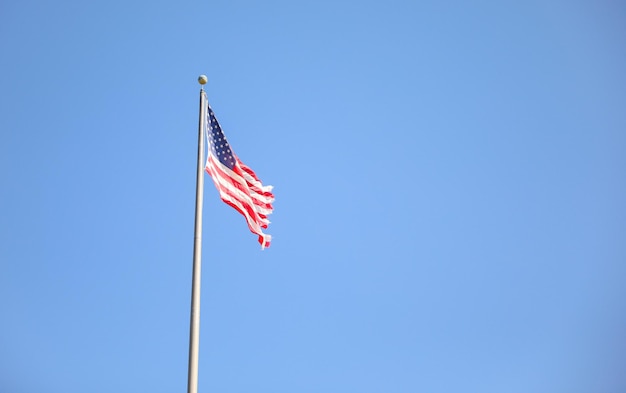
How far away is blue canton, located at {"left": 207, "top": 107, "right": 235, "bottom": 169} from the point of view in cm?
2159

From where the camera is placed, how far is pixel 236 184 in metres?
22.2

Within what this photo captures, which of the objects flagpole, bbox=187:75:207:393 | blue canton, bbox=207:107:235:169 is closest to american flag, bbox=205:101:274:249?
blue canton, bbox=207:107:235:169

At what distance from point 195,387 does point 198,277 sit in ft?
8.73

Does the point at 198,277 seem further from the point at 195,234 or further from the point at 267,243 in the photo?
the point at 267,243

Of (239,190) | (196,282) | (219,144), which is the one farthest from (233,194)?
(196,282)

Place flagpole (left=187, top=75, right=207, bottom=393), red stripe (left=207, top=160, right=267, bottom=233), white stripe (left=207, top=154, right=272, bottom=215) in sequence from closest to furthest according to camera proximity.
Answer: flagpole (left=187, top=75, right=207, bottom=393), red stripe (left=207, top=160, right=267, bottom=233), white stripe (left=207, top=154, right=272, bottom=215)

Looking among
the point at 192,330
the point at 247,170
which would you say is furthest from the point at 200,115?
the point at 192,330

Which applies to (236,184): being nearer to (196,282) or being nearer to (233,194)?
(233,194)

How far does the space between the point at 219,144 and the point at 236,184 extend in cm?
132

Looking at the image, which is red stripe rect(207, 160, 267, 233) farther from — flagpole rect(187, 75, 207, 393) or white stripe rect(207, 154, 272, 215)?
flagpole rect(187, 75, 207, 393)

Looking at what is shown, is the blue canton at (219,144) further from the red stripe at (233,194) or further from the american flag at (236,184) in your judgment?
the red stripe at (233,194)

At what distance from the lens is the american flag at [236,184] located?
21031mm

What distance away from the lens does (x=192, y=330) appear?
17.3 m

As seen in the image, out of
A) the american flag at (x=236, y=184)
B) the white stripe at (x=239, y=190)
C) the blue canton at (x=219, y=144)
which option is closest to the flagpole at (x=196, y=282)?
the american flag at (x=236, y=184)
